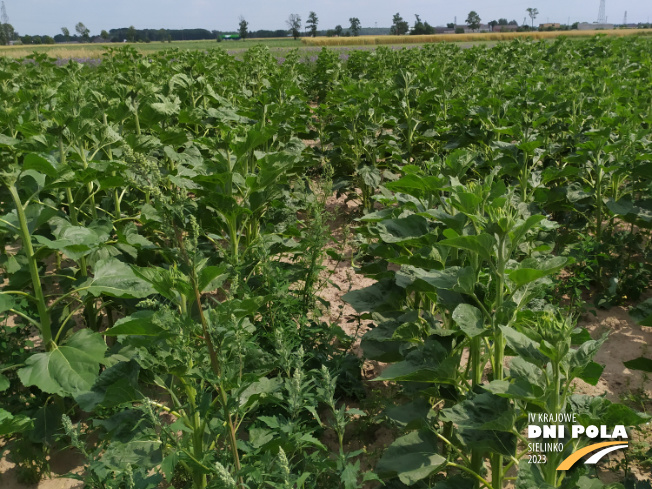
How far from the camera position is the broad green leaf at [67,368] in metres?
2.65

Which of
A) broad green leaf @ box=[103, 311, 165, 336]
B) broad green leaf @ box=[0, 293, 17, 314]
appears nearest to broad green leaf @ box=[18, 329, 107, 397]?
broad green leaf @ box=[0, 293, 17, 314]

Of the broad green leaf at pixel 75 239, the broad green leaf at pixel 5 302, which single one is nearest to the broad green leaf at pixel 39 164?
the broad green leaf at pixel 75 239

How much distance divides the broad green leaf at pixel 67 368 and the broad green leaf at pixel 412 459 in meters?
1.46

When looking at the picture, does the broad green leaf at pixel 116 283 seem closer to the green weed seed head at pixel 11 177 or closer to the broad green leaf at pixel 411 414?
the green weed seed head at pixel 11 177

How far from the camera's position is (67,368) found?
272 centimetres

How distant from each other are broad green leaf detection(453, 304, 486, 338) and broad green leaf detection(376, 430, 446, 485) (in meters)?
0.65

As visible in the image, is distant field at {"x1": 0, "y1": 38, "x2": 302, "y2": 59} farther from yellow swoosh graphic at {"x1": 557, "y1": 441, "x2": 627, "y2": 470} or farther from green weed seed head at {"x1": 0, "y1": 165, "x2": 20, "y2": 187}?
yellow swoosh graphic at {"x1": 557, "y1": 441, "x2": 627, "y2": 470}

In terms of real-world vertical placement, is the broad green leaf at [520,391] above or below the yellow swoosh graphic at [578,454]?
above

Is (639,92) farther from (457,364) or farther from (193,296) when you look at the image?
(193,296)

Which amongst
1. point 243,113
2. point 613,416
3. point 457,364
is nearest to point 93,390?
point 457,364

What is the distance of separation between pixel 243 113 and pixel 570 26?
9459 cm

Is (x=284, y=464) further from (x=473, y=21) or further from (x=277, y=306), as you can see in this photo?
(x=473, y=21)

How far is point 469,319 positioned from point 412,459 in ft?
2.28

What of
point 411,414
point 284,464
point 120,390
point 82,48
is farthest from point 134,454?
point 82,48
